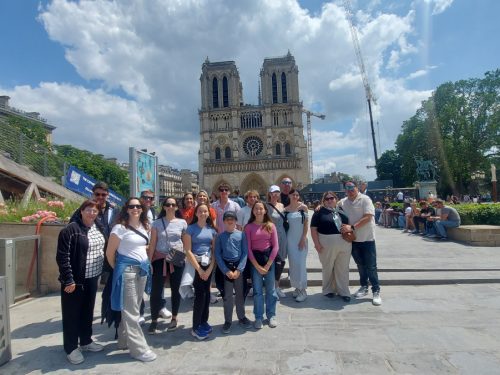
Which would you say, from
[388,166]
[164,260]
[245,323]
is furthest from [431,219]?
[388,166]

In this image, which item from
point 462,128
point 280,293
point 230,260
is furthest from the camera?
point 462,128

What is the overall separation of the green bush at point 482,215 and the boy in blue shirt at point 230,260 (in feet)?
31.1

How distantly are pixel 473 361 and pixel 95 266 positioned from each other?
3575 mm

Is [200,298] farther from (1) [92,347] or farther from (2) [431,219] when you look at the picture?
(2) [431,219]

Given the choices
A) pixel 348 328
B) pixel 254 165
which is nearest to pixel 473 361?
pixel 348 328

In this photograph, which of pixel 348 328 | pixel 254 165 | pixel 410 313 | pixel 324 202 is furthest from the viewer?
pixel 254 165

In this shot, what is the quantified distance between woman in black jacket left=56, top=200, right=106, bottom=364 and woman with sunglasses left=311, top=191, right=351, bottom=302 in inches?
113

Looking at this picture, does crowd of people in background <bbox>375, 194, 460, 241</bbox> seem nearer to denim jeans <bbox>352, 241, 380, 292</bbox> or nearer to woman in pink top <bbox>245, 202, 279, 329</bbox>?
denim jeans <bbox>352, 241, 380, 292</bbox>

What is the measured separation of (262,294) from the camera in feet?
12.9

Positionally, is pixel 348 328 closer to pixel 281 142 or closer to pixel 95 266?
pixel 95 266

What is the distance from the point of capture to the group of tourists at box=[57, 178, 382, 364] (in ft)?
10.4

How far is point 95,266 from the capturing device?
333cm

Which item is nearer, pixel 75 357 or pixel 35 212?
pixel 75 357

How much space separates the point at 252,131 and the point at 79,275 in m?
53.7
